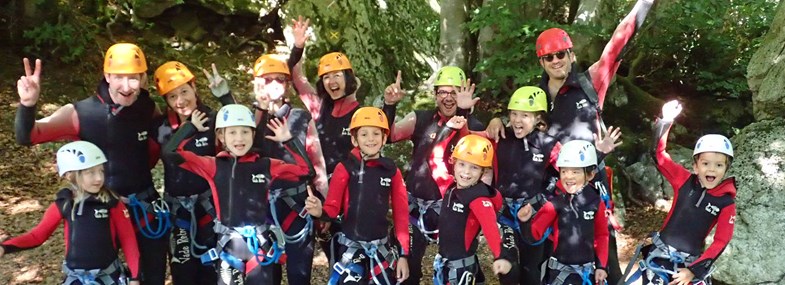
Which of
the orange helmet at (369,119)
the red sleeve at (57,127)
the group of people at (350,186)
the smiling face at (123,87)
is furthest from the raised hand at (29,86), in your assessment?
the orange helmet at (369,119)

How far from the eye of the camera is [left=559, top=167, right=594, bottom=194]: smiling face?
16.4 feet

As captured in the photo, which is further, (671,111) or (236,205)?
(671,111)

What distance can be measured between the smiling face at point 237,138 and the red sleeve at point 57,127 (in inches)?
47.1

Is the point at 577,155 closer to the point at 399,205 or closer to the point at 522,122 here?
the point at 522,122

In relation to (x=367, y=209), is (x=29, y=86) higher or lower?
higher

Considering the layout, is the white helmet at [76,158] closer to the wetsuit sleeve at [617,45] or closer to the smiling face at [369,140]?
the smiling face at [369,140]

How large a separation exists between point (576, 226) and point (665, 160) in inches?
39.4

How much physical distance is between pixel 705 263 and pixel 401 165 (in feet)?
16.0

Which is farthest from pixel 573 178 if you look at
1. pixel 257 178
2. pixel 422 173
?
pixel 257 178

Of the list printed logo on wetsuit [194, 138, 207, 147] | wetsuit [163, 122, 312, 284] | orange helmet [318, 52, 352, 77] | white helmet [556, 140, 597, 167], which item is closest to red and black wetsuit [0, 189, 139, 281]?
wetsuit [163, 122, 312, 284]

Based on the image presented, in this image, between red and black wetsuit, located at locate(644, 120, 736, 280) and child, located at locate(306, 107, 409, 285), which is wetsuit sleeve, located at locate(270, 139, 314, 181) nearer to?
child, located at locate(306, 107, 409, 285)

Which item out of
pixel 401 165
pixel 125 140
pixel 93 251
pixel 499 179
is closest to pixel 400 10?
pixel 401 165

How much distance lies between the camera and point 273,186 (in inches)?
215

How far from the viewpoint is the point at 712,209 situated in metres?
4.93
